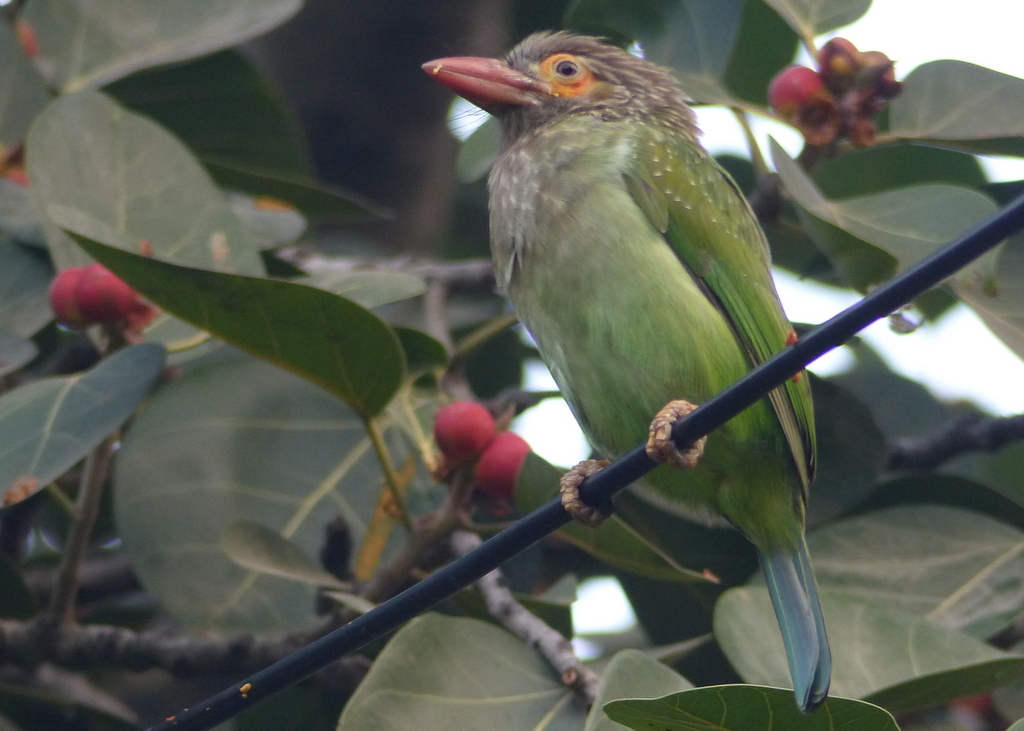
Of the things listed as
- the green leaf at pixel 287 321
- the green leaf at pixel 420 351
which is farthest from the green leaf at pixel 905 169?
the green leaf at pixel 287 321

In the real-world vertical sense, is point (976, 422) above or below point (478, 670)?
above

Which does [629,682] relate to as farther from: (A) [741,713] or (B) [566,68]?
(B) [566,68]

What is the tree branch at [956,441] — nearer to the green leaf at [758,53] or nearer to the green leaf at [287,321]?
the green leaf at [758,53]

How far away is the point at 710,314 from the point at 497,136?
3.42ft

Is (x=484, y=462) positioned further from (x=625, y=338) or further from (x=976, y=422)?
(x=976, y=422)

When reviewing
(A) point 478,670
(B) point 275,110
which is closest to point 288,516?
(A) point 478,670

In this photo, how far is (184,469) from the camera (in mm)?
2555

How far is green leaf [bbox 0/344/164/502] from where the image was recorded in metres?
2.06

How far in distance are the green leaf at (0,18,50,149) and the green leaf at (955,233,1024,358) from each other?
2551 mm

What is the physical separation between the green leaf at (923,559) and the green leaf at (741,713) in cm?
82

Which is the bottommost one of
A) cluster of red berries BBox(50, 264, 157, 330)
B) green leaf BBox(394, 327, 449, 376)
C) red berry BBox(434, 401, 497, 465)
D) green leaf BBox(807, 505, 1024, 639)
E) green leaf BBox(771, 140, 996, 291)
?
green leaf BBox(807, 505, 1024, 639)

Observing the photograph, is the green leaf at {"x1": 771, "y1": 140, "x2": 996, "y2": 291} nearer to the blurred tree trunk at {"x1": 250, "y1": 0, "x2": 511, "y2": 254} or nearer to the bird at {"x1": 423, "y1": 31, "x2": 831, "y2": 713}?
the bird at {"x1": 423, "y1": 31, "x2": 831, "y2": 713}

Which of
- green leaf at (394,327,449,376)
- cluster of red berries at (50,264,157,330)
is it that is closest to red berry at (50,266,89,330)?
cluster of red berries at (50,264,157,330)

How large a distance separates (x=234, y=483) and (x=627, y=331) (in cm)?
103
